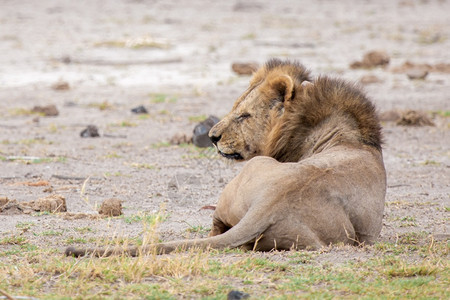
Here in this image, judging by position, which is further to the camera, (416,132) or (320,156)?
(416,132)

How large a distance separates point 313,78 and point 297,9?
23.8 meters

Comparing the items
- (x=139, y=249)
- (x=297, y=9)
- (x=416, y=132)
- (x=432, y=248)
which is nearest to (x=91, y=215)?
(x=139, y=249)

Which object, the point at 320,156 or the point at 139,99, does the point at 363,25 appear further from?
the point at 320,156

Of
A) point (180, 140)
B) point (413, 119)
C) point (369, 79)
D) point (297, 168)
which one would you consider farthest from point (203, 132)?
point (369, 79)

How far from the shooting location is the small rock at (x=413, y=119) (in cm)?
1163

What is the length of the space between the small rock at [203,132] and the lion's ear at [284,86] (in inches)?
155

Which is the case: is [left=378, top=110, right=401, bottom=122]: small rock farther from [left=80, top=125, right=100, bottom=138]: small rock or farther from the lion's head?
the lion's head

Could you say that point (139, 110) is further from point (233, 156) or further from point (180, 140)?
point (233, 156)

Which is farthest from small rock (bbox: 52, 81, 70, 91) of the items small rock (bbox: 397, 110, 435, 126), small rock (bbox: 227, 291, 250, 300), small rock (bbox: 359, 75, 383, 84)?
small rock (bbox: 227, 291, 250, 300)

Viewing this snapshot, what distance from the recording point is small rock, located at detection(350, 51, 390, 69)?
17.6m

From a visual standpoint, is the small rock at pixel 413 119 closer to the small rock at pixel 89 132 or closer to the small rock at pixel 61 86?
the small rock at pixel 89 132

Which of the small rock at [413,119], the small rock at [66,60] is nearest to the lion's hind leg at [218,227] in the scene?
the small rock at [413,119]

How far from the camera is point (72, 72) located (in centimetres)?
1723

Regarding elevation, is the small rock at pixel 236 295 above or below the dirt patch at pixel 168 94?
above
